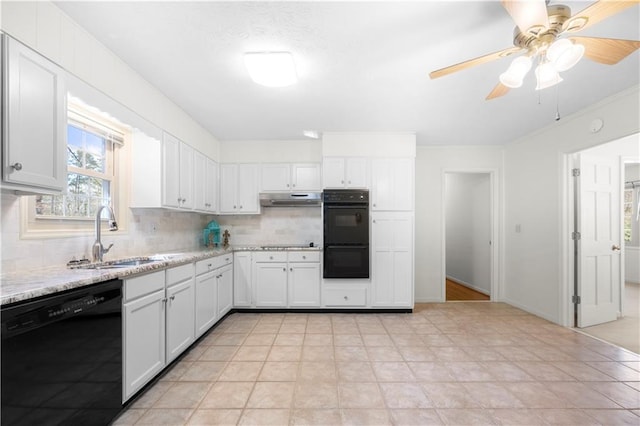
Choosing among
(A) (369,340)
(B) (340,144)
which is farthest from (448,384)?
(B) (340,144)

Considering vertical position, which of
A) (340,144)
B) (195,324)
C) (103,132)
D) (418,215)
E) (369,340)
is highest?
(340,144)

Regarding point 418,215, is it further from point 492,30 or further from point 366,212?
point 492,30

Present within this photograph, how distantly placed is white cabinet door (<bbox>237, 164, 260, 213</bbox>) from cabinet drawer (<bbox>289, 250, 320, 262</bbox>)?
2.77ft

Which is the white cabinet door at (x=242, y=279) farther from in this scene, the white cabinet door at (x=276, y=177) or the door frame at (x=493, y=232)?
the door frame at (x=493, y=232)

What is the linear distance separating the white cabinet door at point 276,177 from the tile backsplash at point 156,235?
1.32ft

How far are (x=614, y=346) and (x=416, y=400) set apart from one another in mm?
2379

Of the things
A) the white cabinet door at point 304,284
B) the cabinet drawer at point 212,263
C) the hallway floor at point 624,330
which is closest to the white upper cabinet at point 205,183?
the cabinet drawer at point 212,263

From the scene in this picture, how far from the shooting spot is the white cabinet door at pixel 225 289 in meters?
3.26

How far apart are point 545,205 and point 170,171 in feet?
14.7

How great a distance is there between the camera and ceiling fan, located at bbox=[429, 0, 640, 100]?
1.24 meters

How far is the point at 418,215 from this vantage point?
4.34 m

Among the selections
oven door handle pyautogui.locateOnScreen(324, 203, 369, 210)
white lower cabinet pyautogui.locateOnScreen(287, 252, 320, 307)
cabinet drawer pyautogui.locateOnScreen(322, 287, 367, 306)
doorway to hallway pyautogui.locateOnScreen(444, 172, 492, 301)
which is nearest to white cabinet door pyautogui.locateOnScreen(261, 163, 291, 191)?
oven door handle pyautogui.locateOnScreen(324, 203, 369, 210)

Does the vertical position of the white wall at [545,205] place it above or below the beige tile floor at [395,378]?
above

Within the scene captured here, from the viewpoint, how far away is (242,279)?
3.72 meters
